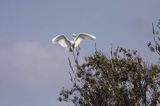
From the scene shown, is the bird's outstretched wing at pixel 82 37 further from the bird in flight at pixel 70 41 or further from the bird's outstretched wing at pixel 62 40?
the bird's outstretched wing at pixel 62 40

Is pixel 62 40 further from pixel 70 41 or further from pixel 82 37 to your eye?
pixel 82 37

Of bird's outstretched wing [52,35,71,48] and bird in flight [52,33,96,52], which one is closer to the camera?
bird in flight [52,33,96,52]

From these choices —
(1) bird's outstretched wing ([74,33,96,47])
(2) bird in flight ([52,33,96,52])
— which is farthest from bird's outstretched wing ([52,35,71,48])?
(1) bird's outstretched wing ([74,33,96,47])

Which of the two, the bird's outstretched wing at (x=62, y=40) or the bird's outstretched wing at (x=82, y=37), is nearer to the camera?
the bird's outstretched wing at (x=82, y=37)

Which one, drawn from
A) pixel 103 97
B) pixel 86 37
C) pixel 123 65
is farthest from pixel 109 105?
pixel 86 37

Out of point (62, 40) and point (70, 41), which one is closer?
point (70, 41)

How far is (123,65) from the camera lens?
3609cm

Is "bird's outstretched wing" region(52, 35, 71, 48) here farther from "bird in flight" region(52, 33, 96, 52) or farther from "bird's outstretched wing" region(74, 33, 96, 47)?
"bird's outstretched wing" region(74, 33, 96, 47)

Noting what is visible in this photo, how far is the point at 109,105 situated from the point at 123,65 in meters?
2.86

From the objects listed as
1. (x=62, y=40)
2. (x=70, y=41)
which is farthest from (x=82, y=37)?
(x=62, y=40)

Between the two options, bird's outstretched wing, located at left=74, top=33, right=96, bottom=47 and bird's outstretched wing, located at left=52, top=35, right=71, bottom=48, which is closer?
bird's outstretched wing, located at left=74, top=33, right=96, bottom=47

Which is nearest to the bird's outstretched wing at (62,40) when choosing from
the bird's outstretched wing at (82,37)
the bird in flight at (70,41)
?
the bird in flight at (70,41)

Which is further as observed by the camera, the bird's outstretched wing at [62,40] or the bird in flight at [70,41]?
the bird's outstretched wing at [62,40]

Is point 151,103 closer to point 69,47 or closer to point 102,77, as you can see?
point 102,77
